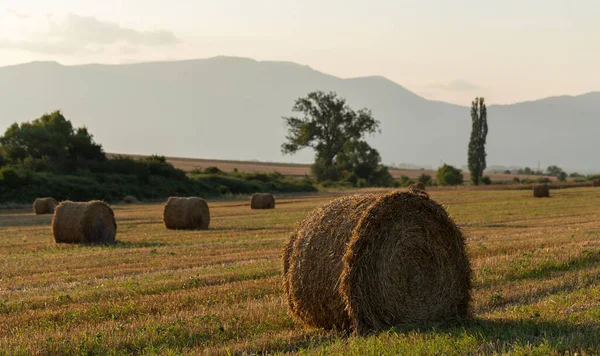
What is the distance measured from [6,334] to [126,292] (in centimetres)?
280

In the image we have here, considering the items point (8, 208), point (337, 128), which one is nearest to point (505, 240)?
point (8, 208)

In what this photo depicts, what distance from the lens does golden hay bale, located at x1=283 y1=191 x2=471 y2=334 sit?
8992mm

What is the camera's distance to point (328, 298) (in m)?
9.10

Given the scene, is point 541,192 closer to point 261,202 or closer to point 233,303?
point 261,202

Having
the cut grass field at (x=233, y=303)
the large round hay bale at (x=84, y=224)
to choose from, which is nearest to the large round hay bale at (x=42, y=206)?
the large round hay bale at (x=84, y=224)

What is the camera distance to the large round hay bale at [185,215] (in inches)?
1091

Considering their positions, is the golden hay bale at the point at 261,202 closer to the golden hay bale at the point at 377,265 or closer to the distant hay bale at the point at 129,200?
the distant hay bale at the point at 129,200

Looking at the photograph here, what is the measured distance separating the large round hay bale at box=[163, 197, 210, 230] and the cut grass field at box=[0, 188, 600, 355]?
7.14 meters

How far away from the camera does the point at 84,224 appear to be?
73.3 ft

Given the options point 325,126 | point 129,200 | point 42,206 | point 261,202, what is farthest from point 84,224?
point 325,126

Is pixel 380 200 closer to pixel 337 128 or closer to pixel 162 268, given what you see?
pixel 162 268

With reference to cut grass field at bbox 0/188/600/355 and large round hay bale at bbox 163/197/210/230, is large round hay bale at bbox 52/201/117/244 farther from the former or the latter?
large round hay bale at bbox 163/197/210/230

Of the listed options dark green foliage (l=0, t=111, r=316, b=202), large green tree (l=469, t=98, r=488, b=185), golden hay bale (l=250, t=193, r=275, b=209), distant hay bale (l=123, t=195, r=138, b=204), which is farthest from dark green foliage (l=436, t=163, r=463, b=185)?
golden hay bale (l=250, t=193, r=275, b=209)

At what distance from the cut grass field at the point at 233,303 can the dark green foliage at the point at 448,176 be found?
6006 cm
